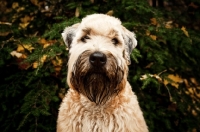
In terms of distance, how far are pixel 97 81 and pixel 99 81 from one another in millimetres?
21

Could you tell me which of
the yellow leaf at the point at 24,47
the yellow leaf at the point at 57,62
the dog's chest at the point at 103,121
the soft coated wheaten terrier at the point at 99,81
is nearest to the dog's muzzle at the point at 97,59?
the soft coated wheaten terrier at the point at 99,81

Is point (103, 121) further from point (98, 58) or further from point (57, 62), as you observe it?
point (57, 62)

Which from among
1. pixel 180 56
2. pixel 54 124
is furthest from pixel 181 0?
pixel 54 124

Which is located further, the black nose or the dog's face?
the dog's face

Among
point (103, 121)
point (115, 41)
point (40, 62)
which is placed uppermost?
point (115, 41)

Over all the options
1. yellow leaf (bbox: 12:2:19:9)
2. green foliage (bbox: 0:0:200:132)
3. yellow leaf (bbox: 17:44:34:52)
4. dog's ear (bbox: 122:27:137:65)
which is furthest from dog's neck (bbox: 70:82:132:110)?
yellow leaf (bbox: 12:2:19:9)

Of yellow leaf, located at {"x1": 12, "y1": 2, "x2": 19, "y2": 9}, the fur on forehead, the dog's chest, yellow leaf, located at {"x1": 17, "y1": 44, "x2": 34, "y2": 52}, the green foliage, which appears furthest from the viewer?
yellow leaf, located at {"x1": 12, "y1": 2, "x2": 19, "y2": 9}

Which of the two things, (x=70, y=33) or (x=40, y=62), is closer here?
(x=70, y=33)

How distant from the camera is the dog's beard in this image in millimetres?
2826

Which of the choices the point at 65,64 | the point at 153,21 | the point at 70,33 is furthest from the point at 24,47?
the point at 153,21

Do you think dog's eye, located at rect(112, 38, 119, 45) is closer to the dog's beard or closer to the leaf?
the dog's beard

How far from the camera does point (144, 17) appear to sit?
14.7 ft

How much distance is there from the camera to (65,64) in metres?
4.17

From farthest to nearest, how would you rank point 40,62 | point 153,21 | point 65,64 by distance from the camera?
1. point 153,21
2. point 65,64
3. point 40,62
